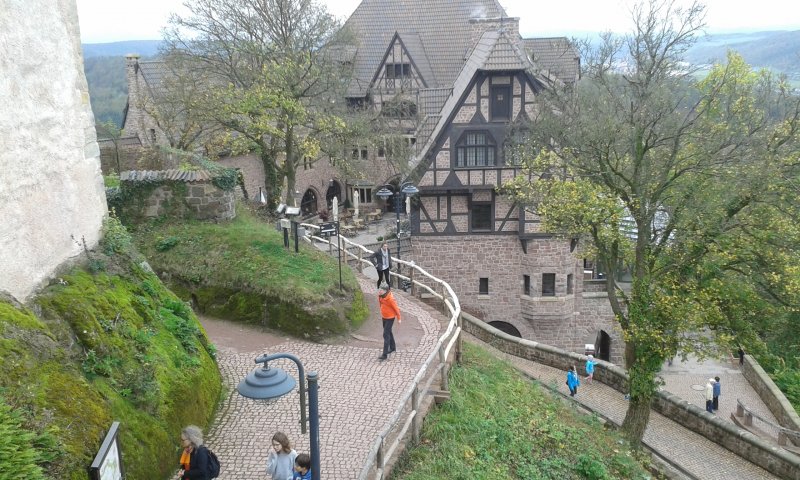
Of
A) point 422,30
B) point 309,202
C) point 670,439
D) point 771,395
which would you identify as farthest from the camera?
point 309,202

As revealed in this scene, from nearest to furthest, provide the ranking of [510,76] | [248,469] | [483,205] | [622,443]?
[248,469] < [622,443] < [510,76] < [483,205]

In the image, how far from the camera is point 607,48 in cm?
1633

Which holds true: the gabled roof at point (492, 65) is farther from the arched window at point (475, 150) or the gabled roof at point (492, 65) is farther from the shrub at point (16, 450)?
the shrub at point (16, 450)

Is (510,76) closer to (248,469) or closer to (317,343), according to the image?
(317,343)

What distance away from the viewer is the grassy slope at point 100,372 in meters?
6.06

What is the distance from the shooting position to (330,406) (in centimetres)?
995

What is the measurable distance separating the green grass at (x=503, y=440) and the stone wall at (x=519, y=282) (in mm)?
11598

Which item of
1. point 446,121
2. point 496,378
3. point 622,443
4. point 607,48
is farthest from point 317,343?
point 446,121

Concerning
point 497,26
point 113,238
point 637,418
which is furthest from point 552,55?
point 113,238

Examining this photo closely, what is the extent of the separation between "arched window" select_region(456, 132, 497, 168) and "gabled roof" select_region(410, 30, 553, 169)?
0.97 metres

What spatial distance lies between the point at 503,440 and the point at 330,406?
2.76 metres

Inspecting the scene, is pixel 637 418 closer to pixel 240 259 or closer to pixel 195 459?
pixel 240 259

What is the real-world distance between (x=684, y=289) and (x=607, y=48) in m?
6.25

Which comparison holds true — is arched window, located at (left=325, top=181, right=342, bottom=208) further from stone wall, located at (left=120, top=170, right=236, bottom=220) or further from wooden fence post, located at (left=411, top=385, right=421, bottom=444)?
wooden fence post, located at (left=411, top=385, right=421, bottom=444)
